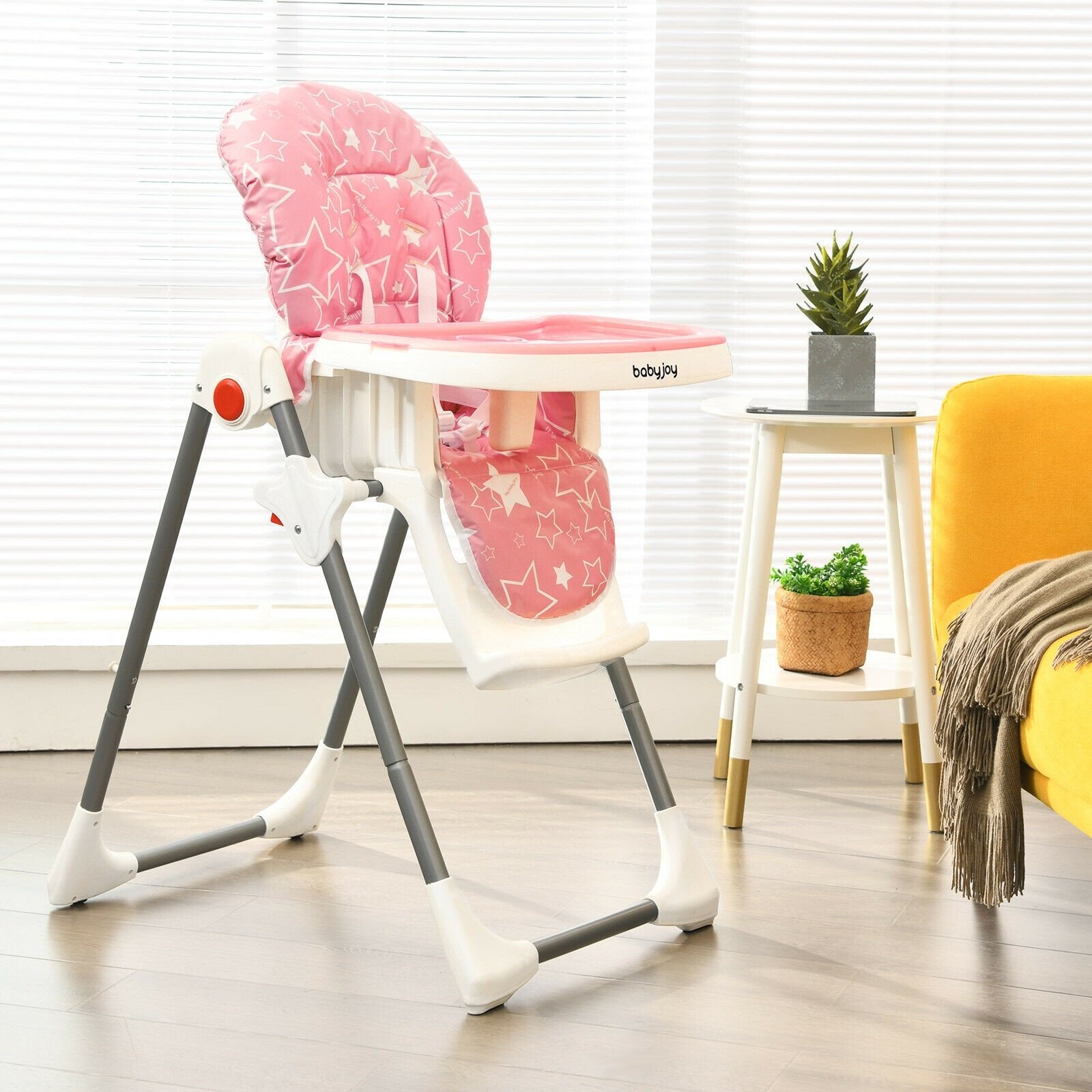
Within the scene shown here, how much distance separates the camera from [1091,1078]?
1.50 meters

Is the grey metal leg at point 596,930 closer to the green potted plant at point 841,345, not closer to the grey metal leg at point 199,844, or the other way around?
the grey metal leg at point 199,844

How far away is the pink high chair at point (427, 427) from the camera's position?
1612mm

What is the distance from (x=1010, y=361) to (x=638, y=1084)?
1775 millimetres

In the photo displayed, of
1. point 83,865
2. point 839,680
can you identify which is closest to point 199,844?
point 83,865

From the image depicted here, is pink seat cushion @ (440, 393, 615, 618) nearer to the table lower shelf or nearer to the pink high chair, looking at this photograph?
the pink high chair

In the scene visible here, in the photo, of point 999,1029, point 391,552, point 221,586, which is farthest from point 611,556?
point 221,586

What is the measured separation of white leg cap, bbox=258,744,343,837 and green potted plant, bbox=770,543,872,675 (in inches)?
30.5

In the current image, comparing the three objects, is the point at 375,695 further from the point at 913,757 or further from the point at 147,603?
the point at 913,757

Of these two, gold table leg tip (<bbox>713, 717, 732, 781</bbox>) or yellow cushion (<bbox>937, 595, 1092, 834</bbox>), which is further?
gold table leg tip (<bbox>713, 717, 732, 781</bbox>)

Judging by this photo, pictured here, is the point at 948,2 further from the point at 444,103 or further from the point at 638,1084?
the point at 638,1084

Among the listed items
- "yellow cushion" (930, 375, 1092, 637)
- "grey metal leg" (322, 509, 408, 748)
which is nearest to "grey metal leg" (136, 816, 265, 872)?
"grey metal leg" (322, 509, 408, 748)

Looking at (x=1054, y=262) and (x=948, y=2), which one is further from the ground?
(x=948, y=2)

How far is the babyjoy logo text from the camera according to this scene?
154 cm

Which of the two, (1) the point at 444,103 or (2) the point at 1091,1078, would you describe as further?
(1) the point at 444,103
